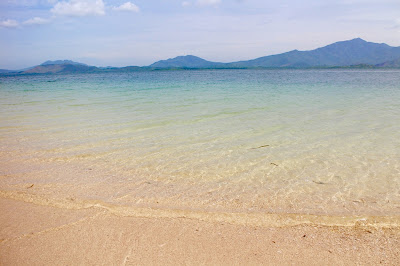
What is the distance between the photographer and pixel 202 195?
4383 millimetres

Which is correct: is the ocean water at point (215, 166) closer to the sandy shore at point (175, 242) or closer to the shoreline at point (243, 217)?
the shoreline at point (243, 217)

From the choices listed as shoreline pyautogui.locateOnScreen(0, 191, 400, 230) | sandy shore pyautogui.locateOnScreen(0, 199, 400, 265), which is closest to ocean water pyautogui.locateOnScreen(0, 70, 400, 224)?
shoreline pyautogui.locateOnScreen(0, 191, 400, 230)

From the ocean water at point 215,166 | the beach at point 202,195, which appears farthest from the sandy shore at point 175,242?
the ocean water at point 215,166

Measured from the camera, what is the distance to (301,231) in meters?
3.36

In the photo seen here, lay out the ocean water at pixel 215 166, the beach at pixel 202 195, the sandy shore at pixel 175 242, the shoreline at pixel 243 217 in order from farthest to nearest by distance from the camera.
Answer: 1. the ocean water at pixel 215 166
2. the shoreline at pixel 243 217
3. the beach at pixel 202 195
4. the sandy shore at pixel 175 242

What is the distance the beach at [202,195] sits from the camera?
2965 mm

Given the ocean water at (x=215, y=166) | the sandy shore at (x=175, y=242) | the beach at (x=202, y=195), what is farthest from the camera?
the ocean water at (x=215, y=166)

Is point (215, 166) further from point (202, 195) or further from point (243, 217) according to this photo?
point (243, 217)

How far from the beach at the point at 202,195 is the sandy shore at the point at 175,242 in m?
0.01

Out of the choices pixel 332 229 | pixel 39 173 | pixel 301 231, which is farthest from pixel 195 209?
pixel 39 173

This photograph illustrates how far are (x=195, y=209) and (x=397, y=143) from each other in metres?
5.99

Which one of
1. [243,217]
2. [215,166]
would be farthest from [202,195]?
[215,166]

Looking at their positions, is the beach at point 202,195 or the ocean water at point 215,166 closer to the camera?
the beach at point 202,195

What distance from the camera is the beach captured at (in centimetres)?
296
